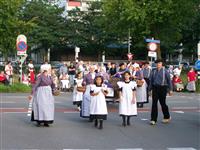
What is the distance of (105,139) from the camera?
1128cm

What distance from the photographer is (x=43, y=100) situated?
13141mm

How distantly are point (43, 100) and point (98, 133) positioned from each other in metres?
1.83

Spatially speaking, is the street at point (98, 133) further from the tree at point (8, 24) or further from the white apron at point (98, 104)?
the tree at point (8, 24)

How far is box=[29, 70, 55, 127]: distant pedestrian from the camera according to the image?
1315cm

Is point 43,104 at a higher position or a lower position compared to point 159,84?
lower

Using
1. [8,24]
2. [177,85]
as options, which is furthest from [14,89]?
[8,24]

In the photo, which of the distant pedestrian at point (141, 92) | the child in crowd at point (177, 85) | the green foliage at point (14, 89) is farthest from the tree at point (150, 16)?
the distant pedestrian at point (141, 92)

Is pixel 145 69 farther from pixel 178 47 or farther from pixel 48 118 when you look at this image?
pixel 178 47

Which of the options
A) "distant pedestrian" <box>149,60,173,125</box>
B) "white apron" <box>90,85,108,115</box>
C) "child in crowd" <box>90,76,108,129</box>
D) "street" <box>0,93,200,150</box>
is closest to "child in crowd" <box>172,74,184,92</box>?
"street" <box>0,93,200,150</box>

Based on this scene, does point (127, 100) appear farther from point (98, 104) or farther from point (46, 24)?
point (46, 24)

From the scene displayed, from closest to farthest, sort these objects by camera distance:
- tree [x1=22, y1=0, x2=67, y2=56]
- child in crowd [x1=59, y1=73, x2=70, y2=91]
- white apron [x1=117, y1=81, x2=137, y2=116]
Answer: white apron [x1=117, y1=81, x2=137, y2=116] < child in crowd [x1=59, y1=73, x2=70, y2=91] < tree [x1=22, y1=0, x2=67, y2=56]

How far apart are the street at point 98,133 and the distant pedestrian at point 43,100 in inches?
10.5

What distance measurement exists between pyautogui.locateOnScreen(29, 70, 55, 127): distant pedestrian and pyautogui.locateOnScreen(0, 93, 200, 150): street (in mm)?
266

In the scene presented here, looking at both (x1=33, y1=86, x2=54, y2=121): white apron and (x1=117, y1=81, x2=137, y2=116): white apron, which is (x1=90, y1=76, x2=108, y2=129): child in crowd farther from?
(x1=33, y1=86, x2=54, y2=121): white apron
